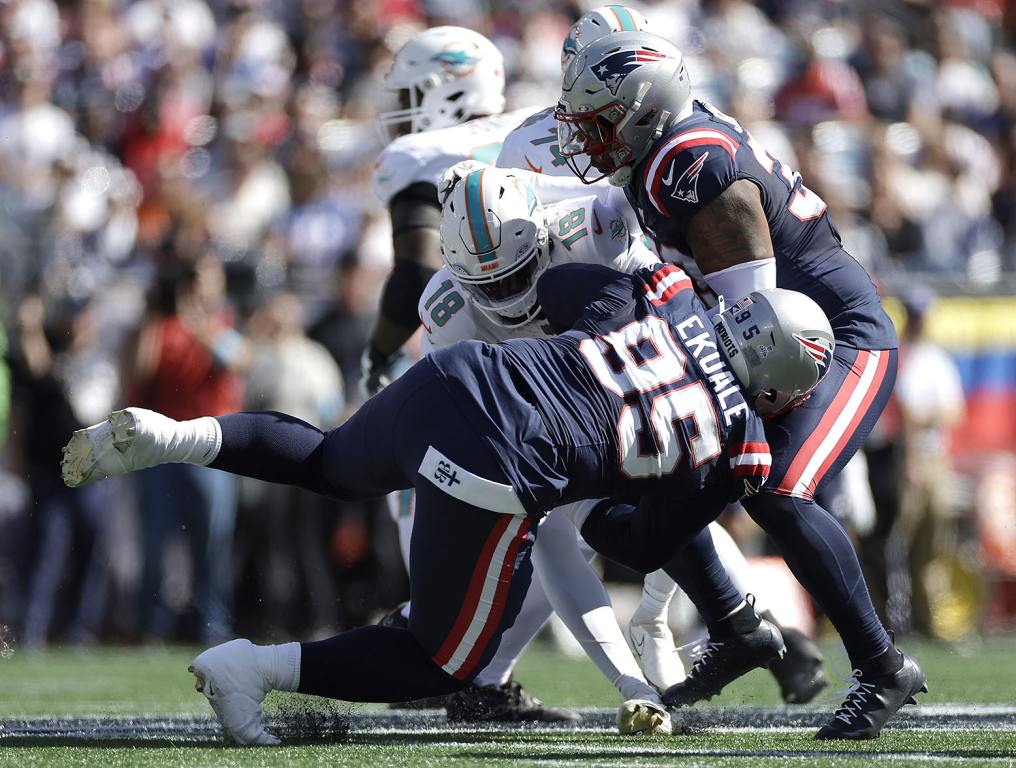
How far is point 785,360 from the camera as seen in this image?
3.84 metres

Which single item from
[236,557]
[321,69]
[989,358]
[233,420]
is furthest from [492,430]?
[321,69]

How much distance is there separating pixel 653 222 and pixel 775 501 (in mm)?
780

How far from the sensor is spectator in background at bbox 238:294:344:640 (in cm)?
797

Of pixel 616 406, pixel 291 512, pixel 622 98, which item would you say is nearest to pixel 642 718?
pixel 616 406

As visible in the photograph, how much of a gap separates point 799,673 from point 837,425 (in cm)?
129

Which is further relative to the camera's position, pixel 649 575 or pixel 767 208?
pixel 649 575

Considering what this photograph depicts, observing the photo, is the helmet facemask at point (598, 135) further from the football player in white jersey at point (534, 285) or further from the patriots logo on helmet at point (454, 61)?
the patriots logo on helmet at point (454, 61)

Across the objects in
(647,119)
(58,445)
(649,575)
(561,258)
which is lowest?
(58,445)

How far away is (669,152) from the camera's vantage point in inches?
161

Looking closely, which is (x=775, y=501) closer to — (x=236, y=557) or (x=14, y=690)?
(x=14, y=690)

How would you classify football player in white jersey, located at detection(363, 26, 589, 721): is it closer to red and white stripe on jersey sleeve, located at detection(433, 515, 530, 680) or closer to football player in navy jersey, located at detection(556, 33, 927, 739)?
football player in navy jersey, located at detection(556, 33, 927, 739)

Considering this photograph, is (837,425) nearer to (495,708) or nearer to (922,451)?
(495,708)

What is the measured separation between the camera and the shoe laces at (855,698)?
158 inches

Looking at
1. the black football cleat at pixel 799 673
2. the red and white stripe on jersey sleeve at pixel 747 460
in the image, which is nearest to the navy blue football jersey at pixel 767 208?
the red and white stripe on jersey sleeve at pixel 747 460
